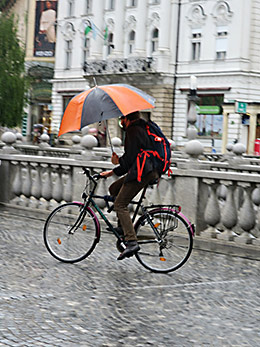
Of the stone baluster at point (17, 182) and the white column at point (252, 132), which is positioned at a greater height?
the white column at point (252, 132)

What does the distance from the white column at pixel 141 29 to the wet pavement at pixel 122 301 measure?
145 feet

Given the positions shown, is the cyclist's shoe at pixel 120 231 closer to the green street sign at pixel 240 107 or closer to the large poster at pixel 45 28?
the green street sign at pixel 240 107

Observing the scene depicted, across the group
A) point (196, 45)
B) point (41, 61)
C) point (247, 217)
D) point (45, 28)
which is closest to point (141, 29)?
point (196, 45)

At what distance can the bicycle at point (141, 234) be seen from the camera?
7.71 metres

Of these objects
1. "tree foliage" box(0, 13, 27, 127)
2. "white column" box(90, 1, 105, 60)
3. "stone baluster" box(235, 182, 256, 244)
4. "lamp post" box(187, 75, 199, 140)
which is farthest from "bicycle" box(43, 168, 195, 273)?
"white column" box(90, 1, 105, 60)

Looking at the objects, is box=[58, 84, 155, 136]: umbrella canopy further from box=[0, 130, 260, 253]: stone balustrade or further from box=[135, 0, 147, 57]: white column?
box=[135, 0, 147, 57]: white column

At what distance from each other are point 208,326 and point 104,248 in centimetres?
382

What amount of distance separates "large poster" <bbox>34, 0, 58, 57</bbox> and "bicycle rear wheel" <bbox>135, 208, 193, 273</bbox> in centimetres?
5453

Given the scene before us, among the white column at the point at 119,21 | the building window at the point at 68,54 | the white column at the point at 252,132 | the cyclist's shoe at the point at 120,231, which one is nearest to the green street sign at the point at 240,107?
the white column at the point at 252,132

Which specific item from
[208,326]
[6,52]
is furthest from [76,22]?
[208,326]

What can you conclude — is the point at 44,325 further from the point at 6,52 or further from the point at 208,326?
the point at 6,52

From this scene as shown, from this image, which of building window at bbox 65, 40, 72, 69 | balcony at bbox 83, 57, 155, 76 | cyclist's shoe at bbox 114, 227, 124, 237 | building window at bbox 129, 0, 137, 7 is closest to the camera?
cyclist's shoe at bbox 114, 227, 124, 237

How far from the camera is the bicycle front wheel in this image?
809 centimetres

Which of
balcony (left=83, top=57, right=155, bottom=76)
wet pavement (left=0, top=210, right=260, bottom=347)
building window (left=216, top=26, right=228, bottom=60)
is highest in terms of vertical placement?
building window (left=216, top=26, right=228, bottom=60)
